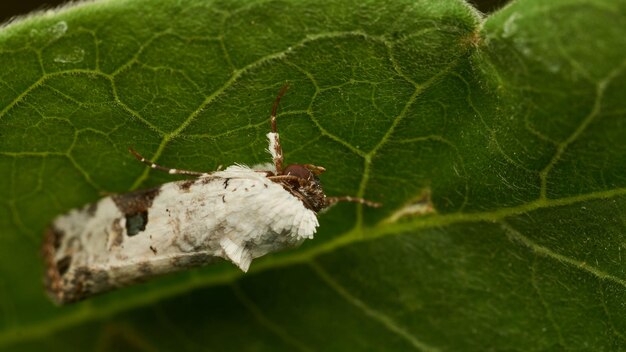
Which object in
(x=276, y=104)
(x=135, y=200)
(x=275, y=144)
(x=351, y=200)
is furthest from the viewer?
(x=135, y=200)

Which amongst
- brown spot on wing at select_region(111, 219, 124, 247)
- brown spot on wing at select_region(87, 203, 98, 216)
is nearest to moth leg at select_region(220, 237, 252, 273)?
brown spot on wing at select_region(111, 219, 124, 247)

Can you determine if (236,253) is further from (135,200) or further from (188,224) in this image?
(135,200)

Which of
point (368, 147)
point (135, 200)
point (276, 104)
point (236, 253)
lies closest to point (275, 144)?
point (276, 104)

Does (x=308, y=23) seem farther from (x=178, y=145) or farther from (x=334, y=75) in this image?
(x=178, y=145)

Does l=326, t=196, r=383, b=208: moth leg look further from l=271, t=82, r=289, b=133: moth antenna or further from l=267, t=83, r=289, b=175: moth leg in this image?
l=271, t=82, r=289, b=133: moth antenna

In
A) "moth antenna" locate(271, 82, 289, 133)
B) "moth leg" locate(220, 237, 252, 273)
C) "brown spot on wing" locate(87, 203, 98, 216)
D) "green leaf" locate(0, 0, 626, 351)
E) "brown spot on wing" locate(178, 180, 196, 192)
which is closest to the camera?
"green leaf" locate(0, 0, 626, 351)

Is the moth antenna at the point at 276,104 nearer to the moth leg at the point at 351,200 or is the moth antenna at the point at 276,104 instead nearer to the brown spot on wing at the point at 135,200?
the moth leg at the point at 351,200

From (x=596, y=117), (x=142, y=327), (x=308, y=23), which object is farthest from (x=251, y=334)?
(x=596, y=117)

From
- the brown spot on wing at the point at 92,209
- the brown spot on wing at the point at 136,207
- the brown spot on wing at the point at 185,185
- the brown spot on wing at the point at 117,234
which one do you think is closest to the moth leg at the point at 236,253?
the brown spot on wing at the point at 185,185
